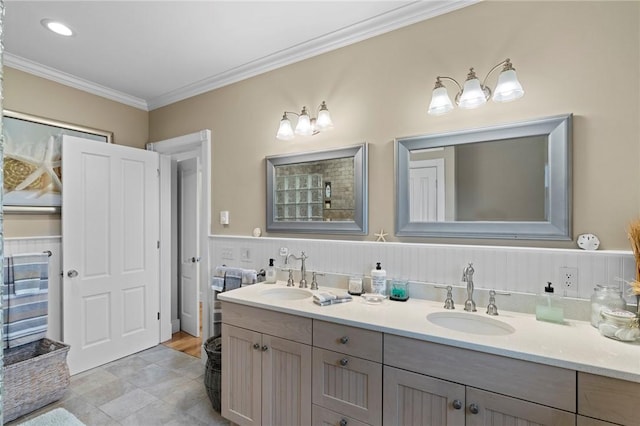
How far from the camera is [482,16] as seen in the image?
69.1 inches

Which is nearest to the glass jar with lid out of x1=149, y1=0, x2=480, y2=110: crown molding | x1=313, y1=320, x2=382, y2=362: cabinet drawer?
x1=313, y1=320, x2=382, y2=362: cabinet drawer

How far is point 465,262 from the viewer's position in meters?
1.76

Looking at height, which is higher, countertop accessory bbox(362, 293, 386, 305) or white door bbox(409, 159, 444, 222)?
white door bbox(409, 159, 444, 222)

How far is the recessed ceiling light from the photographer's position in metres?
2.05

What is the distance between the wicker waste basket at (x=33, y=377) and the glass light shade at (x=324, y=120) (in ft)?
8.15

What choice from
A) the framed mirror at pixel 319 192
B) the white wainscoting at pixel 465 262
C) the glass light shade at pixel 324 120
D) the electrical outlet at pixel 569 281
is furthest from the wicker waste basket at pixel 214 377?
the electrical outlet at pixel 569 281

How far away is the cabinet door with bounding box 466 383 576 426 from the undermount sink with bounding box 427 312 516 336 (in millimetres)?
364

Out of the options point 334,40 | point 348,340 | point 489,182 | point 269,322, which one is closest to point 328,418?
point 348,340

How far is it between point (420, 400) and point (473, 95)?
150cm

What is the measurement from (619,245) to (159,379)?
3.19 metres

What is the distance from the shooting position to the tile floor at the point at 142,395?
2127mm

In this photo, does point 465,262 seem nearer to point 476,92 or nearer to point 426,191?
point 426,191

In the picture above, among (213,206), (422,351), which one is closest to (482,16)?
(422,351)

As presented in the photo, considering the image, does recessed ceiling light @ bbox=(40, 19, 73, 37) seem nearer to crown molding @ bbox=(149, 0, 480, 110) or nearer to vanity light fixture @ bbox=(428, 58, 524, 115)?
crown molding @ bbox=(149, 0, 480, 110)
